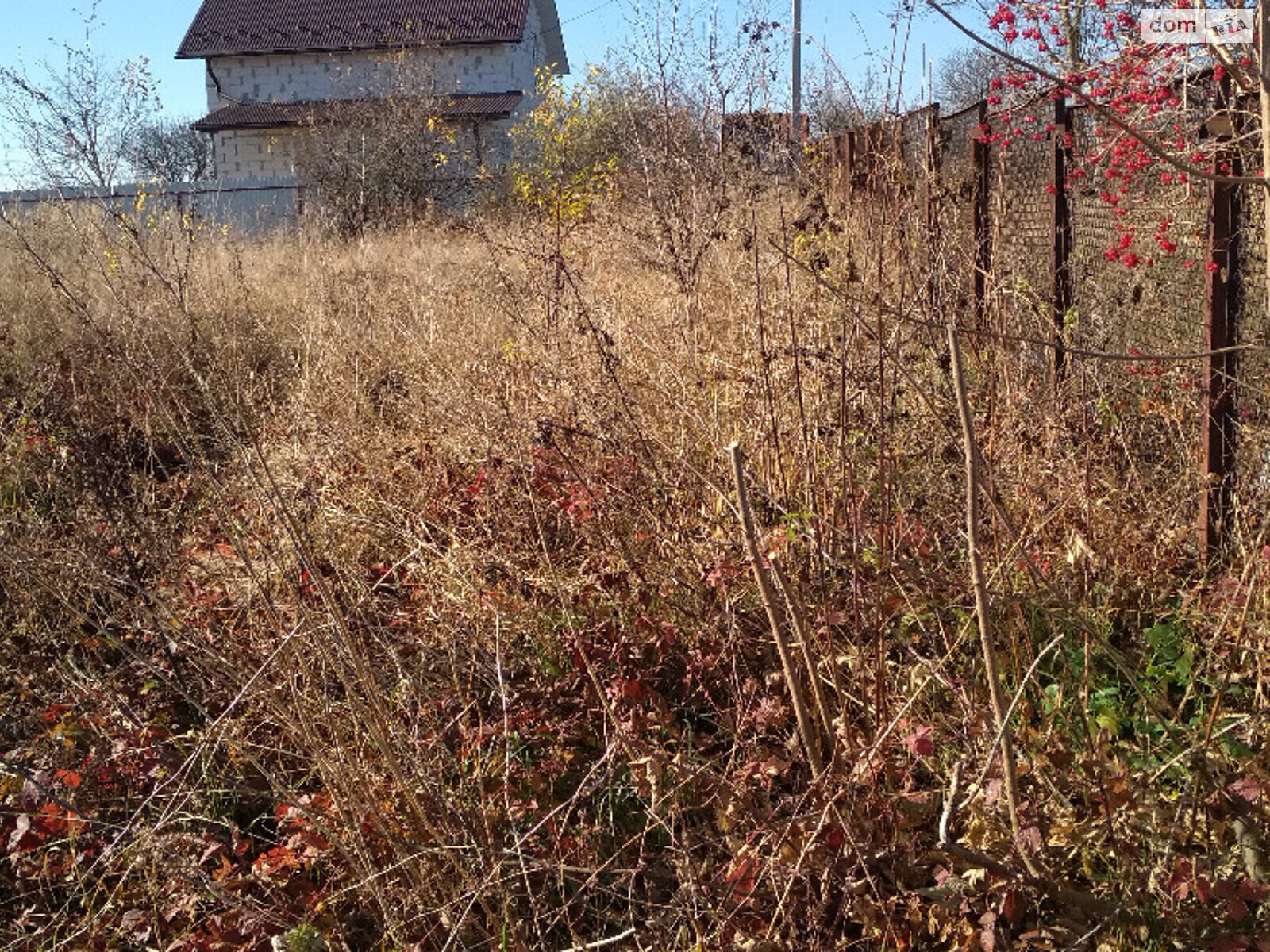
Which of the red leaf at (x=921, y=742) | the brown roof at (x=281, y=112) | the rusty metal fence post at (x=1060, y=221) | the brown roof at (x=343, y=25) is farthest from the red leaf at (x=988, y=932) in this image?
the brown roof at (x=343, y=25)

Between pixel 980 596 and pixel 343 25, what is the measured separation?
90.5 ft

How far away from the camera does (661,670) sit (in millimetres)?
2619

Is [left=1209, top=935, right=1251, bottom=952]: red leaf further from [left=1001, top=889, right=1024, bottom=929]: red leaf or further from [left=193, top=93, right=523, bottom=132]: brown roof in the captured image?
[left=193, top=93, right=523, bottom=132]: brown roof

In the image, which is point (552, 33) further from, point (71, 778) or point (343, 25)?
point (71, 778)

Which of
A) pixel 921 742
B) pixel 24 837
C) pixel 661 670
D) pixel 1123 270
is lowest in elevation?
pixel 24 837

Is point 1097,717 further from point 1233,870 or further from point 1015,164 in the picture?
point 1015,164

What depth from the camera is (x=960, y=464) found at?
2.67m

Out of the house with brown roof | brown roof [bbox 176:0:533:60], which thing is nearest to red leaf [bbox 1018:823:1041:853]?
the house with brown roof

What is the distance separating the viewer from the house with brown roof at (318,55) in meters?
24.9

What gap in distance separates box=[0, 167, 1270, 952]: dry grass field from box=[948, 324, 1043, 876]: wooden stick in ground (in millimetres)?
24

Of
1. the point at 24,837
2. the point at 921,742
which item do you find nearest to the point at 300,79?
the point at 24,837

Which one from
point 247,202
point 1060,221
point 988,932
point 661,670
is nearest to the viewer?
point 988,932

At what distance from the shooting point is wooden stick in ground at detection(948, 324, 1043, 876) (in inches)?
53.1

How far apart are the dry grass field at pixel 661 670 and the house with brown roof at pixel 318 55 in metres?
21.8
